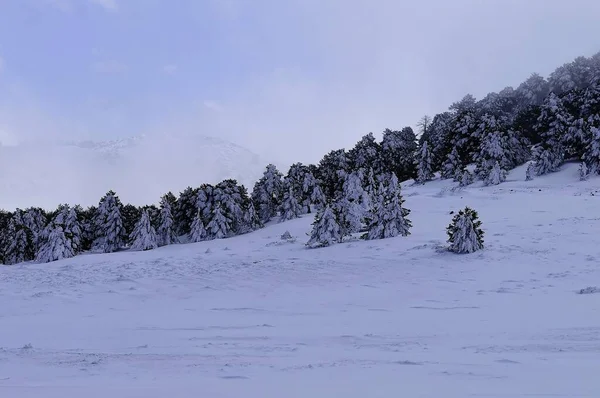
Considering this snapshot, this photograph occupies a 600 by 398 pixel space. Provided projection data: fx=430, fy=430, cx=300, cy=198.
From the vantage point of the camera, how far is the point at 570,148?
47.4 meters

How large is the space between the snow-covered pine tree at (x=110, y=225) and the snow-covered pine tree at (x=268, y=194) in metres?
14.4

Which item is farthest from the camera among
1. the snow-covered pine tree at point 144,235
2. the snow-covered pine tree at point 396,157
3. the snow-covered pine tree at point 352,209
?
the snow-covered pine tree at point 396,157

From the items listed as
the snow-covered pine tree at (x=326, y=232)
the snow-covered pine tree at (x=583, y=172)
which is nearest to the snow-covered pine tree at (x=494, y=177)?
the snow-covered pine tree at (x=583, y=172)

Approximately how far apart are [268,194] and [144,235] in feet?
49.2

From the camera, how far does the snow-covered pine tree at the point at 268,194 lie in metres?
48.6

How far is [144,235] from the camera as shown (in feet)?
127

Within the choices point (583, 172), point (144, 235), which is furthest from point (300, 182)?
point (583, 172)

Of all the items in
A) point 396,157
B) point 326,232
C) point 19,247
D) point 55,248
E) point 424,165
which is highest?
point 396,157

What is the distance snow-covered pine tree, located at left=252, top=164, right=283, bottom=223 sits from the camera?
4862 cm

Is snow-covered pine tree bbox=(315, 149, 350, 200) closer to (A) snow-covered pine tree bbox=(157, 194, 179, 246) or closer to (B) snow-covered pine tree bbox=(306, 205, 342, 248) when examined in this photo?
(A) snow-covered pine tree bbox=(157, 194, 179, 246)

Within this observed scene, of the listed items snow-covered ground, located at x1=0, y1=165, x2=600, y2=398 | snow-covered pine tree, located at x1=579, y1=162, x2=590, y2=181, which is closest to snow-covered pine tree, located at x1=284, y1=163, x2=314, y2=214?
snow-covered ground, located at x1=0, y1=165, x2=600, y2=398

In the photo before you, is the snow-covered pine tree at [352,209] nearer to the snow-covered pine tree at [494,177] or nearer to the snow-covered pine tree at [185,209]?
the snow-covered pine tree at [494,177]

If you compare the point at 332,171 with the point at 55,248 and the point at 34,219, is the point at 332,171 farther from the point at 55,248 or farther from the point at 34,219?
the point at 34,219

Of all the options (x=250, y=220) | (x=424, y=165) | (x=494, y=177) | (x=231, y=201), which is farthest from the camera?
(x=424, y=165)
